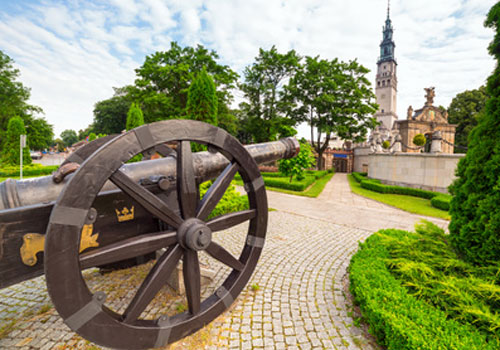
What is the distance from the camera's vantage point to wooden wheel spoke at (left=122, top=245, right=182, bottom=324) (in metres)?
2.11

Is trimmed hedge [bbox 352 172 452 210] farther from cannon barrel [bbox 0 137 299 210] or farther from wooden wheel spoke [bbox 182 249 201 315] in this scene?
wooden wheel spoke [bbox 182 249 201 315]

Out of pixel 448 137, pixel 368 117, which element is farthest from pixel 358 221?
pixel 448 137

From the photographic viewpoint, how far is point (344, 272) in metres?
4.64

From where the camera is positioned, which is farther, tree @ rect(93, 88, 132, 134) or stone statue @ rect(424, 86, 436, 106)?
tree @ rect(93, 88, 132, 134)

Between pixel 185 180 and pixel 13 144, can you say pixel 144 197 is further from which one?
pixel 13 144

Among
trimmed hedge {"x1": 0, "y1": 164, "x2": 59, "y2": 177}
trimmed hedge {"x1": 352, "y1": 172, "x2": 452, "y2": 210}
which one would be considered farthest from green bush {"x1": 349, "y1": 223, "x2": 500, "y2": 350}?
trimmed hedge {"x1": 0, "y1": 164, "x2": 59, "y2": 177}

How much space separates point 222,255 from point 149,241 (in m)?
0.87

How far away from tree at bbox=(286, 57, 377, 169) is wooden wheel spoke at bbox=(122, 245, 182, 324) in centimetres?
2817

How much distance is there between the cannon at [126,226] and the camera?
176 cm

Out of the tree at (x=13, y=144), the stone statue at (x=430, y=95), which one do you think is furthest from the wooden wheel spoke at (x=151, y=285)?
the stone statue at (x=430, y=95)

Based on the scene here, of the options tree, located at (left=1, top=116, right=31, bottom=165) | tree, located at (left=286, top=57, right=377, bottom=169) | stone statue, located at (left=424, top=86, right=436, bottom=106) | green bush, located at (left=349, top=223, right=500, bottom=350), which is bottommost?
green bush, located at (left=349, top=223, right=500, bottom=350)

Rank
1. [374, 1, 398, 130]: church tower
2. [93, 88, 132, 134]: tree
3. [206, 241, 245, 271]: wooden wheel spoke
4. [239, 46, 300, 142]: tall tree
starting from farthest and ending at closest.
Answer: [374, 1, 398, 130]: church tower < [93, 88, 132, 134]: tree < [239, 46, 300, 142]: tall tree < [206, 241, 245, 271]: wooden wheel spoke

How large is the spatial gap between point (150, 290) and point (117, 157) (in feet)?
4.07

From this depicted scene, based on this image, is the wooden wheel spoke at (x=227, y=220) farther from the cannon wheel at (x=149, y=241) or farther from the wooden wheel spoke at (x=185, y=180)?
the wooden wheel spoke at (x=185, y=180)
